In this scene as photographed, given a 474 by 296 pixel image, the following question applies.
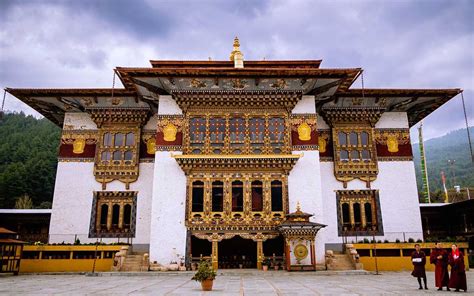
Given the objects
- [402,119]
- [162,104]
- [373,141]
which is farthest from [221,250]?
[402,119]

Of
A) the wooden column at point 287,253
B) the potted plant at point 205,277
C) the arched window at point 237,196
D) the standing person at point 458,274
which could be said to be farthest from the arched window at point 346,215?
the potted plant at point 205,277

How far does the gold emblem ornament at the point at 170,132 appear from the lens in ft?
63.8

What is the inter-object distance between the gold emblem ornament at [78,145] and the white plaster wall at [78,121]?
0.86 metres

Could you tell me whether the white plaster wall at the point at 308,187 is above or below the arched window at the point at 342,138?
below

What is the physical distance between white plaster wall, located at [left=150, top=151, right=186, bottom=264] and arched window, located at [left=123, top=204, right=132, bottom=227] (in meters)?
3.06

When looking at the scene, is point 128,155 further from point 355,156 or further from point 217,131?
point 355,156

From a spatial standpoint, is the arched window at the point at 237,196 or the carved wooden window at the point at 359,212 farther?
the carved wooden window at the point at 359,212

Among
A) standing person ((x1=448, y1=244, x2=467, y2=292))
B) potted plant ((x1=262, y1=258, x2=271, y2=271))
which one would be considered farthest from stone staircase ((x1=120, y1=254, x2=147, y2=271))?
standing person ((x1=448, y1=244, x2=467, y2=292))

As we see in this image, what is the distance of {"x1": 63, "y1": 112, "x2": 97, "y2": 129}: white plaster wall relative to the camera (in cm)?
2223

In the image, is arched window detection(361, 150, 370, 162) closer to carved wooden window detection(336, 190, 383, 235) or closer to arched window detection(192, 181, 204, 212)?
carved wooden window detection(336, 190, 383, 235)

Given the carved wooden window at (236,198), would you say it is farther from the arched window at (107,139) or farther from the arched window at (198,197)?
the arched window at (107,139)

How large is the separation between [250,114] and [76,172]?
34.6ft

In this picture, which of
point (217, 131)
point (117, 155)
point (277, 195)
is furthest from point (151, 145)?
point (277, 195)

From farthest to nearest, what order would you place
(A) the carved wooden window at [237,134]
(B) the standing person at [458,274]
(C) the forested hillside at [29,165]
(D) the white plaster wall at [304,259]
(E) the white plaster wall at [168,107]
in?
(C) the forested hillside at [29,165]
(E) the white plaster wall at [168,107]
(A) the carved wooden window at [237,134]
(D) the white plaster wall at [304,259]
(B) the standing person at [458,274]
